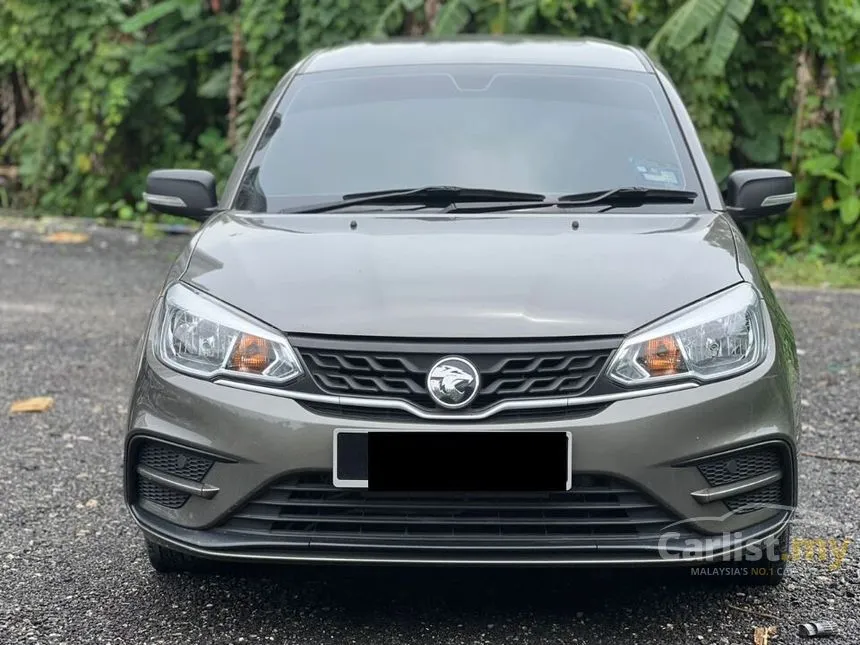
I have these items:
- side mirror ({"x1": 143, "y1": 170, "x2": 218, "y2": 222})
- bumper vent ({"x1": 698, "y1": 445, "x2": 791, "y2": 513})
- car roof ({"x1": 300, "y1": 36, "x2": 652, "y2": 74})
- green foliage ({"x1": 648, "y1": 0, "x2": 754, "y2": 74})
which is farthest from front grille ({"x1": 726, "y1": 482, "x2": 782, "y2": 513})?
green foliage ({"x1": 648, "y1": 0, "x2": 754, "y2": 74})

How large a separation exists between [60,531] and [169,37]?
26.3 feet

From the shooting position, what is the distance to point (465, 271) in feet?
11.3

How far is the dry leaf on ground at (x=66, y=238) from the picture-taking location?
35.2 ft

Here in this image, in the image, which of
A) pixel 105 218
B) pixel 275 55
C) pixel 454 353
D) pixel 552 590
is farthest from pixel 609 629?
pixel 105 218

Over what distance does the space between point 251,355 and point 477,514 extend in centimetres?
69

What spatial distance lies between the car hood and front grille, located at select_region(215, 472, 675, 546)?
38cm

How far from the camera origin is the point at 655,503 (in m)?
3.15

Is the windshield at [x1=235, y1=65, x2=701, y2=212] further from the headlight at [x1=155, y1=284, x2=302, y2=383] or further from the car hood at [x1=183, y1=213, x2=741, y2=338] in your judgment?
the headlight at [x1=155, y1=284, x2=302, y2=383]

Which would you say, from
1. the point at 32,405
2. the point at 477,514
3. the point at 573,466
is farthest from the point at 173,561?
the point at 32,405

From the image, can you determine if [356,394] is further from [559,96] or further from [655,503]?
[559,96]

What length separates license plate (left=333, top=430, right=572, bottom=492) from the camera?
3078mm

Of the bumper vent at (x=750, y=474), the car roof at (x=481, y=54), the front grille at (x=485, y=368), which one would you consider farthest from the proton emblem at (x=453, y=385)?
the car roof at (x=481, y=54)

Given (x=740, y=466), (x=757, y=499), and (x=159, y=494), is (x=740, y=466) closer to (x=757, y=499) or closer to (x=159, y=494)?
(x=757, y=499)

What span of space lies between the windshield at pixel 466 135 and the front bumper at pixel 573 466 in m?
1.05
